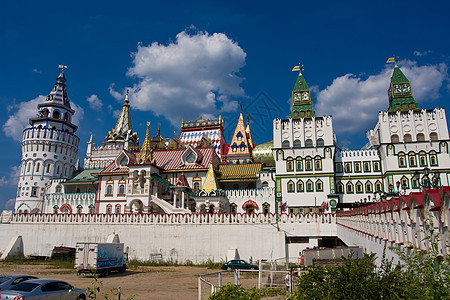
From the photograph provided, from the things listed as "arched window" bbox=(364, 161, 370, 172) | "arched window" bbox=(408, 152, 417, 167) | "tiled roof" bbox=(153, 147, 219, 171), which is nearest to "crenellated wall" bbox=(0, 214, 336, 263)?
"tiled roof" bbox=(153, 147, 219, 171)

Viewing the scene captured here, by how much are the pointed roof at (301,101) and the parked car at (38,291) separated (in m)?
37.8

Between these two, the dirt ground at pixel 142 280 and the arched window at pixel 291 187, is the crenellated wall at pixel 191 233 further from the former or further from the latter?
the arched window at pixel 291 187

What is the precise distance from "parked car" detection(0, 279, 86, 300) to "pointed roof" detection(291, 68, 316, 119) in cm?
3776

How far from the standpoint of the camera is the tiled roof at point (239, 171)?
45.7 metres

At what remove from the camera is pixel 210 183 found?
42.4 meters

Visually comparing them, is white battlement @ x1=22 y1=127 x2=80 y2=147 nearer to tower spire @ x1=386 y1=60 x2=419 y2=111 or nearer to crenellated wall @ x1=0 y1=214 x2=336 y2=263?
crenellated wall @ x1=0 y1=214 x2=336 y2=263

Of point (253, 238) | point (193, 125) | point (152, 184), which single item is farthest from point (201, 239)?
point (193, 125)

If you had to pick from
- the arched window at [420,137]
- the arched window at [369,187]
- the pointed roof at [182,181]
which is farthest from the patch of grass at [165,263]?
the arched window at [420,137]

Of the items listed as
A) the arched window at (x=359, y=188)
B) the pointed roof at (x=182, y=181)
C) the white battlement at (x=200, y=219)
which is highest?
the pointed roof at (x=182, y=181)

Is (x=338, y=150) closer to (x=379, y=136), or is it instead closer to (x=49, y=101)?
(x=379, y=136)

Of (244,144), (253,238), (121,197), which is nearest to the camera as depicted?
(253,238)

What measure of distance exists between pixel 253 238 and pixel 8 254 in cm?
2587

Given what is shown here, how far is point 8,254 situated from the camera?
1384 inches

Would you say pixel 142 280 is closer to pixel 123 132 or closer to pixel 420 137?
pixel 420 137
